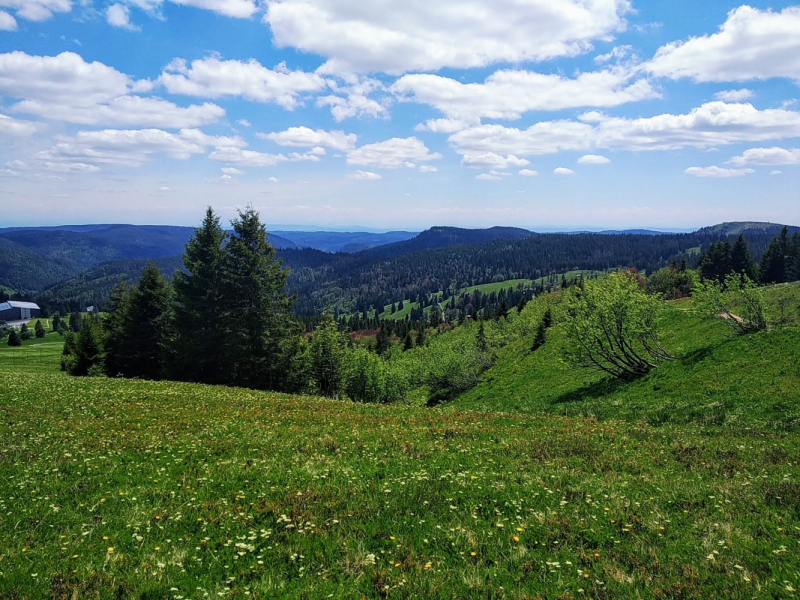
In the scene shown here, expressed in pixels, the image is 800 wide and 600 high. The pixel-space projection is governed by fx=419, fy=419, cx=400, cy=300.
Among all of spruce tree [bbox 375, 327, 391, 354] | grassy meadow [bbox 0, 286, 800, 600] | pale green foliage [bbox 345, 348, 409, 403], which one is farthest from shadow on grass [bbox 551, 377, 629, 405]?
spruce tree [bbox 375, 327, 391, 354]

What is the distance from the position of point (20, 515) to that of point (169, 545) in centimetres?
352

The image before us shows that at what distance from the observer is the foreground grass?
21.7 ft

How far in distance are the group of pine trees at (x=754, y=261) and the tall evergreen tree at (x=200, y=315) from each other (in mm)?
95062

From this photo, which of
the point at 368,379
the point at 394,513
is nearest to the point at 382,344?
the point at 368,379

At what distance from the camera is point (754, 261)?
303 ft

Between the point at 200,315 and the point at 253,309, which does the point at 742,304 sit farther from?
the point at 200,315

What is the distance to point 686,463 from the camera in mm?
12055

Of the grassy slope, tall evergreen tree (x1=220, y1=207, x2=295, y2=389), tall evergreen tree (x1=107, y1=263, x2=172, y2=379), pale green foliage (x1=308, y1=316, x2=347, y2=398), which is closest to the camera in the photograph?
the grassy slope

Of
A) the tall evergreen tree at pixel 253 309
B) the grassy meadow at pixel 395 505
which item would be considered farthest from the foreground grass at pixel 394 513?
the tall evergreen tree at pixel 253 309

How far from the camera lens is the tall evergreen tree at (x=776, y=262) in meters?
93.0

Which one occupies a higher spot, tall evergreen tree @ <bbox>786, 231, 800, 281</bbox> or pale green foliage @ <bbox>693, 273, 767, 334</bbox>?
tall evergreen tree @ <bbox>786, 231, 800, 281</bbox>

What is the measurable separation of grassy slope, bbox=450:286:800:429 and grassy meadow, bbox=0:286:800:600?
2.21 ft

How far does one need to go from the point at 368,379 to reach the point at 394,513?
5751 centimetres

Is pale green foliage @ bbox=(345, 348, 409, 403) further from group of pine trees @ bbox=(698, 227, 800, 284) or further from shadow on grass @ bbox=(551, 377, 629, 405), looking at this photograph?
group of pine trees @ bbox=(698, 227, 800, 284)
